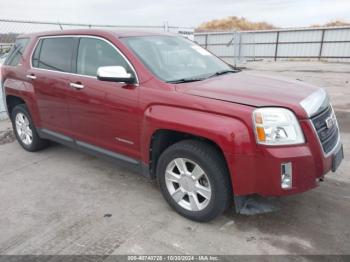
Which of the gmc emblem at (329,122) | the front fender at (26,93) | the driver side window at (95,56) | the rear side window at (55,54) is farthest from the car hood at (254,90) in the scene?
the front fender at (26,93)

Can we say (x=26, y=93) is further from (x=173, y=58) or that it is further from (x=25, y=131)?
(x=173, y=58)

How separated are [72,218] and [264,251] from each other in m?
1.90

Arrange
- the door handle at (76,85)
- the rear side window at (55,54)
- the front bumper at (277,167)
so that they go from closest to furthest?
the front bumper at (277,167) → the door handle at (76,85) → the rear side window at (55,54)

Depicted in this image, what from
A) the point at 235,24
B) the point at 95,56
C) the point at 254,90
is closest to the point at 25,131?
the point at 95,56

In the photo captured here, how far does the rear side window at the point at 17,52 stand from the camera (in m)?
5.03

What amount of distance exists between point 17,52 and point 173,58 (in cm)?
284

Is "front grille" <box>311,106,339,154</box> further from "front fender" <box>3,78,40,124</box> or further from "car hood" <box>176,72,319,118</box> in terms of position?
"front fender" <box>3,78,40,124</box>

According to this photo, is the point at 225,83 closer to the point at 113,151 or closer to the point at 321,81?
the point at 113,151

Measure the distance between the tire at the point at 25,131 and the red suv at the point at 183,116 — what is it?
1.58 feet

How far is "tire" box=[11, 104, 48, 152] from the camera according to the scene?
5.14m

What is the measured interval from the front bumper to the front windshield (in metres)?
1.16

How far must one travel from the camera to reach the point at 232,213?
3369 millimetres

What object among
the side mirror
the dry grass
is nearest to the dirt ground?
the side mirror

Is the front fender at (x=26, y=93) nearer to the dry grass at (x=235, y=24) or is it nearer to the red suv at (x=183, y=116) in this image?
the red suv at (x=183, y=116)
